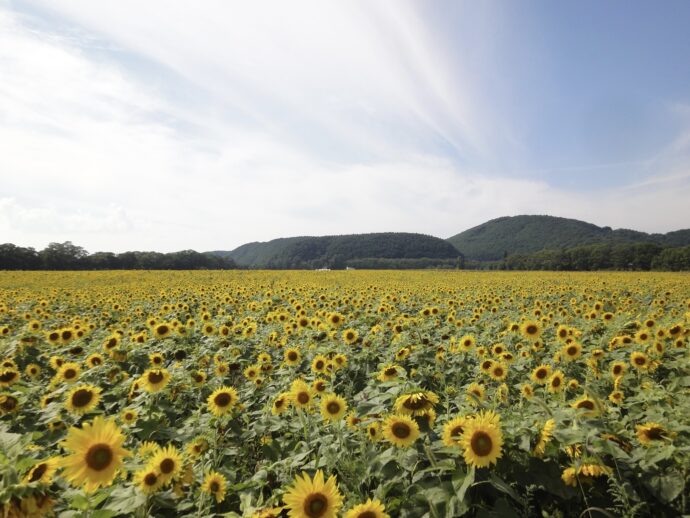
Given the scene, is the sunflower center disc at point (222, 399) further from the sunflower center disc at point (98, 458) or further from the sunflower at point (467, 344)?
the sunflower at point (467, 344)

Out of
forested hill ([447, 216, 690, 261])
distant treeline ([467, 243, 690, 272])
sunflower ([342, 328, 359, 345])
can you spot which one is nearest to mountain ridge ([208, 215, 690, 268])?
forested hill ([447, 216, 690, 261])

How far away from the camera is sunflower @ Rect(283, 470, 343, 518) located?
1.80 m

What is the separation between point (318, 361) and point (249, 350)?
87.4 inches

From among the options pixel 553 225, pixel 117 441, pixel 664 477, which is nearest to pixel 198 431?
pixel 117 441

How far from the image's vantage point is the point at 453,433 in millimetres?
2119

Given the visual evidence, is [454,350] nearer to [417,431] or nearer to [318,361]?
[318,361]

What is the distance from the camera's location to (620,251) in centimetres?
6425

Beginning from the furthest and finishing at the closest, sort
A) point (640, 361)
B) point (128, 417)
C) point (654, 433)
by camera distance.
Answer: point (640, 361), point (128, 417), point (654, 433)

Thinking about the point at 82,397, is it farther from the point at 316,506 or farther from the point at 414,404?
the point at 414,404

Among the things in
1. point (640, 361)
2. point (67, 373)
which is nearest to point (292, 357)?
point (67, 373)

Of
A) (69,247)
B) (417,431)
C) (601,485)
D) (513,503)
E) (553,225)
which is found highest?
(553,225)

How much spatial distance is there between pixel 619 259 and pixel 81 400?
7645cm

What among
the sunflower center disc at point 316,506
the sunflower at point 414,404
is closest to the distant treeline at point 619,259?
the sunflower at point 414,404

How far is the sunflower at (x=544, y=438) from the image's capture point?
6.95ft
